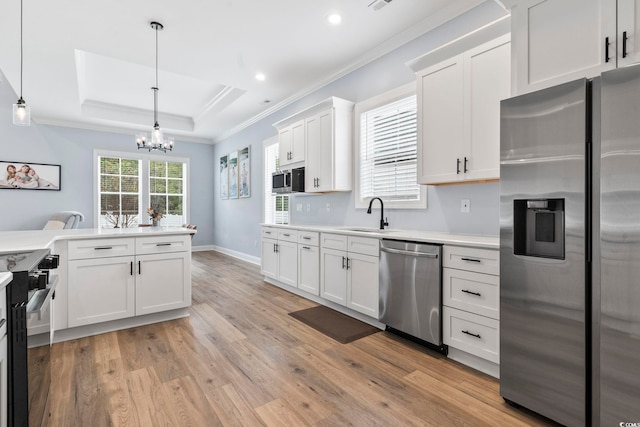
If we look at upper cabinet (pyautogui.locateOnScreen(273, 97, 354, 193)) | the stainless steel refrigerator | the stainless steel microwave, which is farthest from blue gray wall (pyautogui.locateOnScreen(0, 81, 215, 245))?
the stainless steel refrigerator

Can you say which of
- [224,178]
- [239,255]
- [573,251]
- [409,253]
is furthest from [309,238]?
[224,178]

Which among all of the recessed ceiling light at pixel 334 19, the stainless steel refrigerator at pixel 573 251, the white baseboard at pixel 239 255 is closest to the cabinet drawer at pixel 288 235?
the white baseboard at pixel 239 255

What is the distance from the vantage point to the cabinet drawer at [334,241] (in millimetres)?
3398

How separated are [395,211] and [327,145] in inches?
47.0

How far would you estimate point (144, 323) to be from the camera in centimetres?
318

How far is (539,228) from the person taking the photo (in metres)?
1.79

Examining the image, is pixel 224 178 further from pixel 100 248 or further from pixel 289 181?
pixel 100 248

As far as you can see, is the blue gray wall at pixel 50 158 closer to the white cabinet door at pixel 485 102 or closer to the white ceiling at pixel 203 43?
the white ceiling at pixel 203 43

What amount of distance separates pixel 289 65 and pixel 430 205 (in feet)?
8.50

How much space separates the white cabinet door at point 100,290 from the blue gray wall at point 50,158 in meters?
4.96

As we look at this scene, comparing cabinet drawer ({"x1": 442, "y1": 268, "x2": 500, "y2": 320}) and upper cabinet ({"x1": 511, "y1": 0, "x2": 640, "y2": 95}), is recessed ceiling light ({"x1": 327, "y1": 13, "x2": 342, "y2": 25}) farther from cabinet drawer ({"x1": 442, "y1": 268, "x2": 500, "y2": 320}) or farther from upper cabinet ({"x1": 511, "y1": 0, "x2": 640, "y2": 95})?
cabinet drawer ({"x1": 442, "y1": 268, "x2": 500, "y2": 320})

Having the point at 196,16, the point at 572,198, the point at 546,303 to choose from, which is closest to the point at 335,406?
the point at 546,303

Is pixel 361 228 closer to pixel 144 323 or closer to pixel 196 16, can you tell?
pixel 144 323

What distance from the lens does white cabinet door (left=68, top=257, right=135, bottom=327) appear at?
9.12ft
